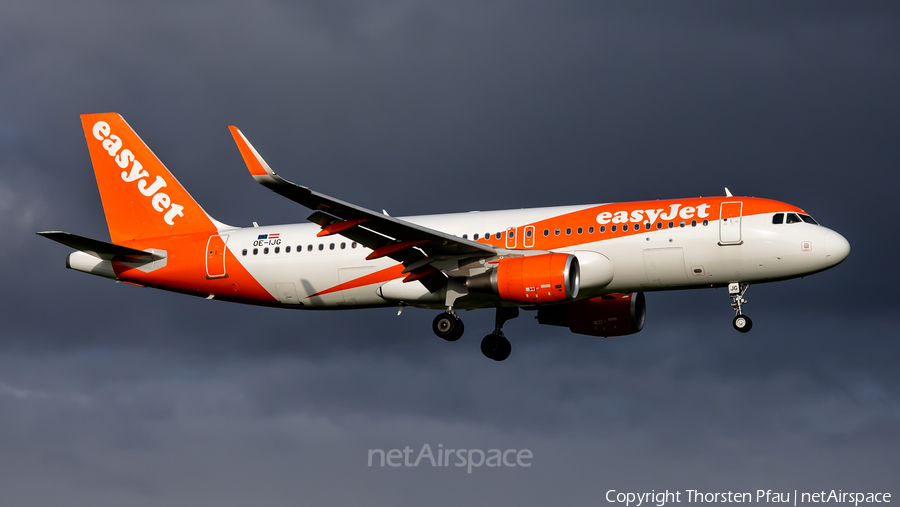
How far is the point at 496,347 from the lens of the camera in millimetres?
39594

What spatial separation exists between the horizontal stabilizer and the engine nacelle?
15733mm

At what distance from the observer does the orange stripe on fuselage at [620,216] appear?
114ft

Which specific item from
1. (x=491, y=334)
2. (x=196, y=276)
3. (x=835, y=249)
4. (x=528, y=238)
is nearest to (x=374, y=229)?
(x=528, y=238)

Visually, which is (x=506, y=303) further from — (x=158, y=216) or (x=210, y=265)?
(x=158, y=216)

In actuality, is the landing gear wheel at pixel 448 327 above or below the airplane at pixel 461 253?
below

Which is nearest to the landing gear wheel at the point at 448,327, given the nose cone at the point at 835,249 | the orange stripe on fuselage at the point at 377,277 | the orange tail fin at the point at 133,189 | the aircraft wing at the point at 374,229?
the aircraft wing at the point at 374,229

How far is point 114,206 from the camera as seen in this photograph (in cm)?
4344

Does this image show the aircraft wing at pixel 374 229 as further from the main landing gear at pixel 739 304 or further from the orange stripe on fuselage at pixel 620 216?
the main landing gear at pixel 739 304

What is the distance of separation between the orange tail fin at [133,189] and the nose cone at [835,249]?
23367 mm

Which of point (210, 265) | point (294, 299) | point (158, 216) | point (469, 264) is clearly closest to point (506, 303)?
point (469, 264)

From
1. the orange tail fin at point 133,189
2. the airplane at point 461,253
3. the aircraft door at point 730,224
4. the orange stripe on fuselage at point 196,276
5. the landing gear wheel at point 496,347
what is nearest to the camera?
the airplane at point 461,253

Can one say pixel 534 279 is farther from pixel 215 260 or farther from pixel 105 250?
pixel 105 250

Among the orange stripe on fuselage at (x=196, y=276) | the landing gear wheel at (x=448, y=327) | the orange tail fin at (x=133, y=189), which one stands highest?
the orange tail fin at (x=133, y=189)

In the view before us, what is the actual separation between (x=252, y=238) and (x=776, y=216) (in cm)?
1932
